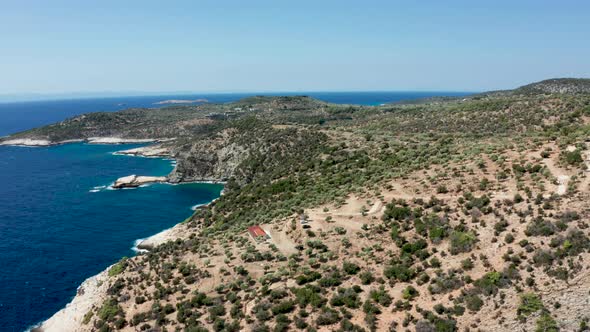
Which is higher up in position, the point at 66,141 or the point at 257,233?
the point at 257,233

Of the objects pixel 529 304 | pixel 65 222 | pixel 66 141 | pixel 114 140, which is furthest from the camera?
pixel 66 141

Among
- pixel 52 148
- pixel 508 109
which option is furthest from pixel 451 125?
pixel 52 148

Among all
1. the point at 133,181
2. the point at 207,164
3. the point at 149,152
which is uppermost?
the point at 207,164

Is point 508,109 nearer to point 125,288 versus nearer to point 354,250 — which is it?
point 354,250

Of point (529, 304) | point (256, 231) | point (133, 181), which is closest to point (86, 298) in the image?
point (256, 231)

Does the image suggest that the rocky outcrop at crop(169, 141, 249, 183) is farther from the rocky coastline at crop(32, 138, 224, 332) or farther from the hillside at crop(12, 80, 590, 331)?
the hillside at crop(12, 80, 590, 331)

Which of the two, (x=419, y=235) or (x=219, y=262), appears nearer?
(x=419, y=235)

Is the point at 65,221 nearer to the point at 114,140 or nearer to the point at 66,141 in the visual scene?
the point at 114,140

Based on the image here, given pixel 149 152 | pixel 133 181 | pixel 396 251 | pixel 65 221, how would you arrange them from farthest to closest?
pixel 149 152, pixel 133 181, pixel 65 221, pixel 396 251
